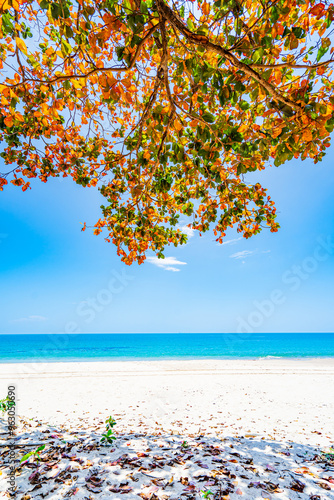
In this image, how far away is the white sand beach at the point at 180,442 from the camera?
2.68 meters

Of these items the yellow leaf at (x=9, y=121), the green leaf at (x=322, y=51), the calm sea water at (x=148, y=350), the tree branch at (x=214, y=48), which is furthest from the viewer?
the calm sea water at (x=148, y=350)

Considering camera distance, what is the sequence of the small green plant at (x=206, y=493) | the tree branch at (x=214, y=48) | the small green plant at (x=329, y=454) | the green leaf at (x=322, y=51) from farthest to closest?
the small green plant at (x=329, y=454) < the small green plant at (x=206, y=493) < the green leaf at (x=322, y=51) < the tree branch at (x=214, y=48)

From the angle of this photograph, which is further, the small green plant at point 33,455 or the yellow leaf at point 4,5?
the small green plant at point 33,455

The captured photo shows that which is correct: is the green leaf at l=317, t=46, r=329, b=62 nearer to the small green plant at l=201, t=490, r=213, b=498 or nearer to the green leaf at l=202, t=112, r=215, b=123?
the green leaf at l=202, t=112, r=215, b=123

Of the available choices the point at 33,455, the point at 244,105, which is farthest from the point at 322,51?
the point at 33,455

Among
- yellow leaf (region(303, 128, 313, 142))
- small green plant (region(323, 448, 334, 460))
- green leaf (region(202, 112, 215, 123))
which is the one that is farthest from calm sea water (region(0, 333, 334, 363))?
yellow leaf (region(303, 128, 313, 142))

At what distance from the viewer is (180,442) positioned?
401cm

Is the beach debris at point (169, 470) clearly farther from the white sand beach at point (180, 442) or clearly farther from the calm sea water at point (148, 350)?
the calm sea water at point (148, 350)

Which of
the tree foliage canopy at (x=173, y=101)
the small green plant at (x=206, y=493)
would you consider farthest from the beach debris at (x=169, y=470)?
the tree foliage canopy at (x=173, y=101)

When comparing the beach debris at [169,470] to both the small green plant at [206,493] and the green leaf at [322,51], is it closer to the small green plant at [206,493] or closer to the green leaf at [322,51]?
the small green plant at [206,493]

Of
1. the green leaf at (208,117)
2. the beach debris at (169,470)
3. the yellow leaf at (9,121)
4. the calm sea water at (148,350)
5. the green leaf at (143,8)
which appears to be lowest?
the calm sea water at (148,350)

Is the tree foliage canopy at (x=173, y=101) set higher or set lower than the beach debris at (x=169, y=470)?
higher

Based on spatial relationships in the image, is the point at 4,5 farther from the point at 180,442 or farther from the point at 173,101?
the point at 180,442

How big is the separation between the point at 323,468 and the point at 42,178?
5.90 metres
